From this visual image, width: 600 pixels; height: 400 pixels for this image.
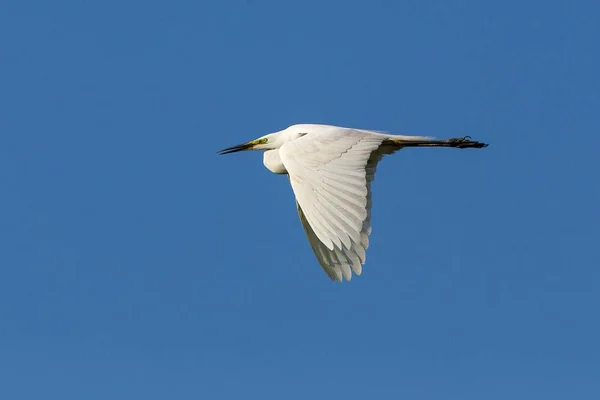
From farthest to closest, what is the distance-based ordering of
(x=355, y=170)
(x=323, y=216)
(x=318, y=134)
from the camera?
(x=318, y=134) → (x=355, y=170) → (x=323, y=216)

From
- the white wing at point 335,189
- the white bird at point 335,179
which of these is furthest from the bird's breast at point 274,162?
the white wing at point 335,189

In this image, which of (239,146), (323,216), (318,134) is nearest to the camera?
(323,216)

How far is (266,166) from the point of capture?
12703mm

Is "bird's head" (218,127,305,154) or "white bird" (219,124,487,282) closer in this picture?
"white bird" (219,124,487,282)

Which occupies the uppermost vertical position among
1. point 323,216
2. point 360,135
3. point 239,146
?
point 239,146

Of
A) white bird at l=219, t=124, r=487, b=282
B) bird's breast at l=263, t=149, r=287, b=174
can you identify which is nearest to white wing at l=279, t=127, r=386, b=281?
white bird at l=219, t=124, r=487, b=282

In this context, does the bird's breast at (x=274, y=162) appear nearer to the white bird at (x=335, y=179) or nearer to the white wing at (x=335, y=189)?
the white bird at (x=335, y=179)

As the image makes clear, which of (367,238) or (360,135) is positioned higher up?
(360,135)

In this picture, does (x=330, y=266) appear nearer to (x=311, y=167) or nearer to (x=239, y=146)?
(x=311, y=167)

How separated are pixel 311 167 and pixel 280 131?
8.66 ft

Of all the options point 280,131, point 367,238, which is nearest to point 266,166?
point 280,131

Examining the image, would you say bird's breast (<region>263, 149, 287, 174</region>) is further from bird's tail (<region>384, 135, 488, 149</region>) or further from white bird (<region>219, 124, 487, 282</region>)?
bird's tail (<region>384, 135, 488, 149</region>)

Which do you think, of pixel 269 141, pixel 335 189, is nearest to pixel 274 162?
pixel 269 141

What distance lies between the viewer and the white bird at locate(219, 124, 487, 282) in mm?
10133
